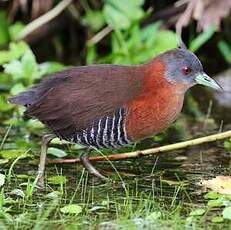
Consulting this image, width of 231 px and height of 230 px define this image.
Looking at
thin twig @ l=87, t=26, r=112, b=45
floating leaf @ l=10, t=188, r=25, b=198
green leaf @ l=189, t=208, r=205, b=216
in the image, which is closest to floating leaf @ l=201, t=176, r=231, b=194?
green leaf @ l=189, t=208, r=205, b=216

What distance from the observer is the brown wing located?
16.8 ft

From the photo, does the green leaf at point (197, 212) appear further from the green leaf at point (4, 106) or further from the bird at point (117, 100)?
the green leaf at point (4, 106)

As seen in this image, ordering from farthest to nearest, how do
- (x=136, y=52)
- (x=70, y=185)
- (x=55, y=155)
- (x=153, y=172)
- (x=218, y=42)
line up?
Result: (x=218, y=42) → (x=136, y=52) → (x=55, y=155) → (x=153, y=172) → (x=70, y=185)

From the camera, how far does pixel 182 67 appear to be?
17.0 feet

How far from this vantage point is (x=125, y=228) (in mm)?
4188

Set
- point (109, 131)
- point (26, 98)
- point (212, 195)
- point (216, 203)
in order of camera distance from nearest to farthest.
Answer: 1. point (216, 203)
2. point (212, 195)
3. point (109, 131)
4. point (26, 98)

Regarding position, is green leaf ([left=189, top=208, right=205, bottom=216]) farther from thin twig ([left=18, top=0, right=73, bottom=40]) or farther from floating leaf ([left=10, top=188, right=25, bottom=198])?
thin twig ([left=18, top=0, right=73, bottom=40])

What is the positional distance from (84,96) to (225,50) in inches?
124

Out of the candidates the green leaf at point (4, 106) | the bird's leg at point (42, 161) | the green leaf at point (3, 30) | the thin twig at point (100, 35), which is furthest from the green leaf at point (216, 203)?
the green leaf at point (3, 30)

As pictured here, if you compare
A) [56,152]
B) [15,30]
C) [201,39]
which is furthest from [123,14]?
[56,152]

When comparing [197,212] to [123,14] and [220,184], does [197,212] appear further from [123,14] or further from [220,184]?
[123,14]

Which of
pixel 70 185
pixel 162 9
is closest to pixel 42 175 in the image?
pixel 70 185

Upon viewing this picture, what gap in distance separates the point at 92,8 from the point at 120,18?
0.82m

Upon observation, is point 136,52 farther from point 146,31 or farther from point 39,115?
point 39,115
